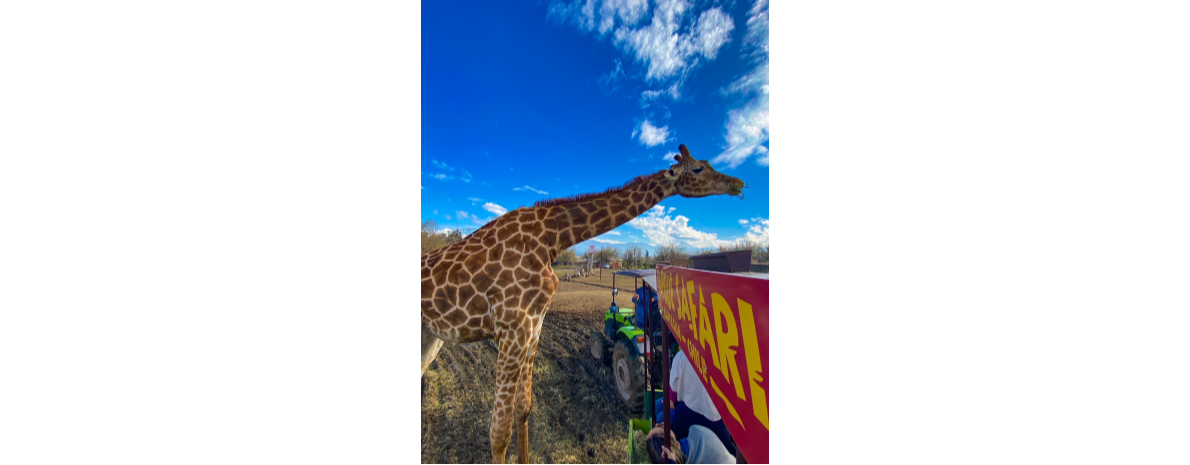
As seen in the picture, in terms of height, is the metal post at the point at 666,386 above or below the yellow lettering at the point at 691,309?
below

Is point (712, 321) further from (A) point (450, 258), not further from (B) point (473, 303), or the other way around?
(A) point (450, 258)

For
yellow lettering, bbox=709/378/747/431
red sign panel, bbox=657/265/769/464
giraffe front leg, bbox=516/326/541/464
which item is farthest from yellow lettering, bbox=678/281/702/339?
giraffe front leg, bbox=516/326/541/464

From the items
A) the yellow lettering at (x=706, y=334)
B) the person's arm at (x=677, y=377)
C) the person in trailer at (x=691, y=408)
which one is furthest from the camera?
the person's arm at (x=677, y=377)

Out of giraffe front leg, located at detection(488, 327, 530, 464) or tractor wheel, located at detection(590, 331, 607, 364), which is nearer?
giraffe front leg, located at detection(488, 327, 530, 464)

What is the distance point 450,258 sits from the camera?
117cm

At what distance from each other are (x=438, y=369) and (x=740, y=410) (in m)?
1.72

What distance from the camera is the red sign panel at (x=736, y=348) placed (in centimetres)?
68

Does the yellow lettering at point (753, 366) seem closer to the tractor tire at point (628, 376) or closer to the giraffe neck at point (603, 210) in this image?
the giraffe neck at point (603, 210)

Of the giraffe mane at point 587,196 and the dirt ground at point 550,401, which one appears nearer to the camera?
the giraffe mane at point 587,196

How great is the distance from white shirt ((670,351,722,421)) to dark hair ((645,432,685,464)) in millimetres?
181

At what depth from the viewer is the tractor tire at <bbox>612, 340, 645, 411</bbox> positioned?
2.08 meters

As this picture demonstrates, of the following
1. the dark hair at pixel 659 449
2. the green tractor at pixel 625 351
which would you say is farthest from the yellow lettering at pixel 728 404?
the green tractor at pixel 625 351

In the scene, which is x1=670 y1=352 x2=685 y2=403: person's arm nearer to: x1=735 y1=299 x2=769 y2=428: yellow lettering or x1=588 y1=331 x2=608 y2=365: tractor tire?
x1=735 y1=299 x2=769 y2=428: yellow lettering

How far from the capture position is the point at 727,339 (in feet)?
2.64
